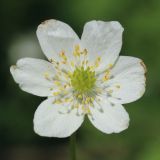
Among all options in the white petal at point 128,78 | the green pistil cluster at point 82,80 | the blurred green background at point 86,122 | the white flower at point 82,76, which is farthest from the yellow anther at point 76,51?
the blurred green background at point 86,122

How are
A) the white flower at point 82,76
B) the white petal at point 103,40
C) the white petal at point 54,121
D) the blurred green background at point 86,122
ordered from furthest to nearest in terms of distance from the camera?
the blurred green background at point 86,122 → the white petal at point 103,40 → the white flower at point 82,76 → the white petal at point 54,121

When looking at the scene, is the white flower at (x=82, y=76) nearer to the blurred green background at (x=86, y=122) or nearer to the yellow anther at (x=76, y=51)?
the yellow anther at (x=76, y=51)

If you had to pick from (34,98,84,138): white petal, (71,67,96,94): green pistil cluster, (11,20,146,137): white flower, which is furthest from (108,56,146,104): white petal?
(34,98,84,138): white petal

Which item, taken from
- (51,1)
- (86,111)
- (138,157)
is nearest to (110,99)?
(86,111)

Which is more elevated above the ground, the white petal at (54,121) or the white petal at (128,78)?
the white petal at (128,78)

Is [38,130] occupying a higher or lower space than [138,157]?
higher

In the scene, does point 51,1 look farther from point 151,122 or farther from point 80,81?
point 80,81

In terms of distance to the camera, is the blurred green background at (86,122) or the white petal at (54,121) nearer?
the white petal at (54,121)
